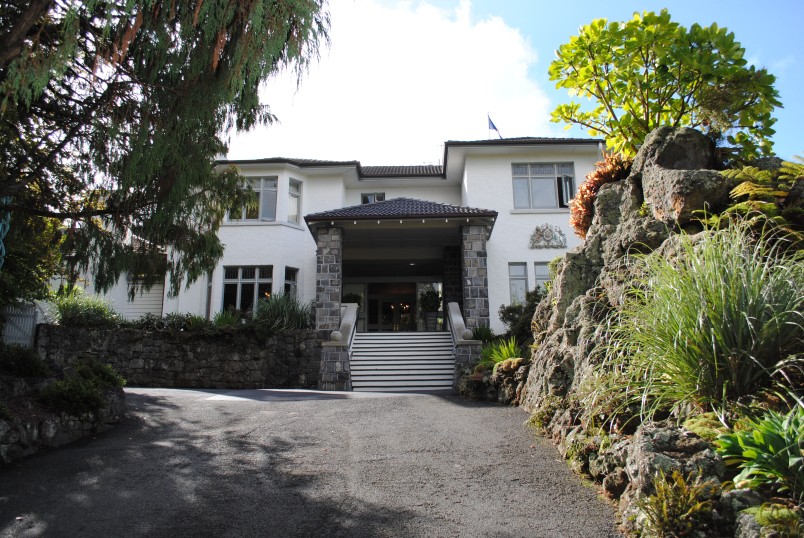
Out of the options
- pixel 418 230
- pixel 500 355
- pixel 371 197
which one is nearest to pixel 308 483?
pixel 500 355

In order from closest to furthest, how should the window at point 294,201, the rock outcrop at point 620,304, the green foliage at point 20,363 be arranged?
1. the rock outcrop at point 620,304
2. the green foliage at point 20,363
3. the window at point 294,201

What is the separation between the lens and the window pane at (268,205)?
61.3 feet

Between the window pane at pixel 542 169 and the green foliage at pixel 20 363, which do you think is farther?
the window pane at pixel 542 169

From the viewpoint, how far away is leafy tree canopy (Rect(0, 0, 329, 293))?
4.57 metres

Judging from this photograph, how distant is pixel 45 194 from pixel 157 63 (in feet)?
10.8

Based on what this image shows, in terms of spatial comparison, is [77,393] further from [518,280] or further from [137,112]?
[518,280]

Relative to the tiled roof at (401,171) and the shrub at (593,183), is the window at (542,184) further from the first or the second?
the shrub at (593,183)

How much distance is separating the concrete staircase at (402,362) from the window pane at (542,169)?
7.39m

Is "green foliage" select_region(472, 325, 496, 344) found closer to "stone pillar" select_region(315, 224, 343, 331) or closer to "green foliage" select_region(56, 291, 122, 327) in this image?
"stone pillar" select_region(315, 224, 343, 331)

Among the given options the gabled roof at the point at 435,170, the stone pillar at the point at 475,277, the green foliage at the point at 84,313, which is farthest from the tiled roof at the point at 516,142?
the green foliage at the point at 84,313

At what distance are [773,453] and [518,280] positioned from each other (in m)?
15.1

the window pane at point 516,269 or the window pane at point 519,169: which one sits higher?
the window pane at point 519,169

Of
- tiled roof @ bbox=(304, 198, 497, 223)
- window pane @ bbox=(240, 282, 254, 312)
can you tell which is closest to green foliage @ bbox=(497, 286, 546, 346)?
tiled roof @ bbox=(304, 198, 497, 223)

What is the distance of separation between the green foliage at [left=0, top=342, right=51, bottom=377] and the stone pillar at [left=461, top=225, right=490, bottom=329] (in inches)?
395
